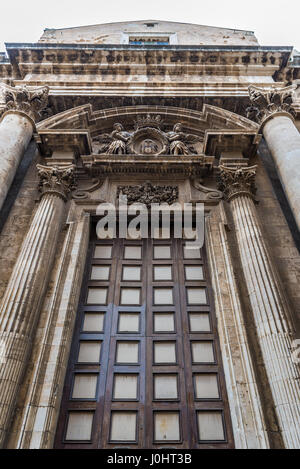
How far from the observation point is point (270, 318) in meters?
5.96

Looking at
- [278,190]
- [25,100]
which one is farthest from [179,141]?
[25,100]

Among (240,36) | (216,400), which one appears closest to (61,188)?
(216,400)

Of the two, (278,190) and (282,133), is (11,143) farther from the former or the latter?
(278,190)

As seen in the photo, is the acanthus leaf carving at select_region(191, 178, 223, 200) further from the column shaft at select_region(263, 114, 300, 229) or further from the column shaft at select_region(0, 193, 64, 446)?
the column shaft at select_region(0, 193, 64, 446)

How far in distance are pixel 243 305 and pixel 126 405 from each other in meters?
2.71

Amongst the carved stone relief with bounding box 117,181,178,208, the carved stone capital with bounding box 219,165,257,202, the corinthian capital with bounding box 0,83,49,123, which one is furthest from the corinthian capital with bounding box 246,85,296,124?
the corinthian capital with bounding box 0,83,49,123

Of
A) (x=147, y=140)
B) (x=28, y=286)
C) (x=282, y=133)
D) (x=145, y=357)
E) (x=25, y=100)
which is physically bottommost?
(x=145, y=357)

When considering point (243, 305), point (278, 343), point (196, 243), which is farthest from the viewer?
point (196, 243)

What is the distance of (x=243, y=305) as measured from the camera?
6.53m

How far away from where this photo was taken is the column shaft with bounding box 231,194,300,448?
5.01 meters

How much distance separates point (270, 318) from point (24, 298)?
4.25 metres

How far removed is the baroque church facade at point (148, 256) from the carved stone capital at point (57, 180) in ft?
0.11

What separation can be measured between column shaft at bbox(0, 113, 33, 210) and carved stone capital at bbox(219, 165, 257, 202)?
16.4 feet
